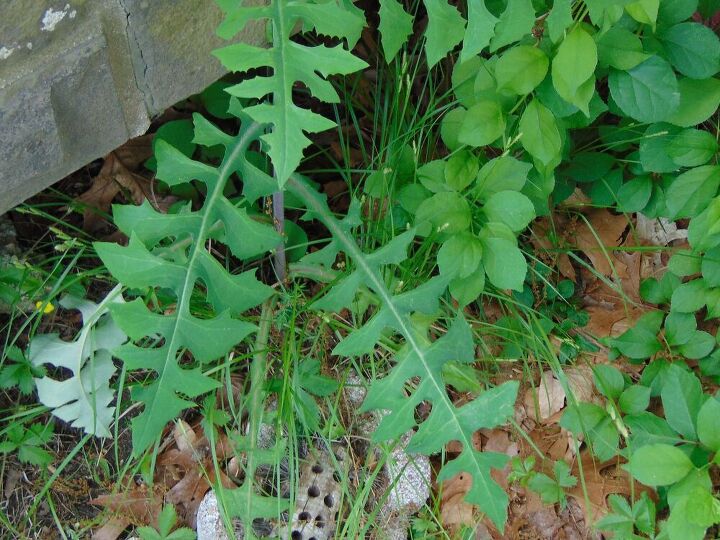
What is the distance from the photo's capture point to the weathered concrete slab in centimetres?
145

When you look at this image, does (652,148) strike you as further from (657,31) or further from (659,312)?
(659,312)

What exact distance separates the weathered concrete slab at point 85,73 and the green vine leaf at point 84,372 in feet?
1.37

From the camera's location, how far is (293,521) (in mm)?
1837

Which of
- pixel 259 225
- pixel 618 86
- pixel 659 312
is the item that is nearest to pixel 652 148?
pixel 618 86

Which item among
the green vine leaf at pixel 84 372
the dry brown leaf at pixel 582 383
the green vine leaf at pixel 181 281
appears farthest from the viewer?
the dry brown leaf at pixel 582 383

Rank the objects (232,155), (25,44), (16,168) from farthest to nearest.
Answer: (232,155)
(16,168)
(25,44)

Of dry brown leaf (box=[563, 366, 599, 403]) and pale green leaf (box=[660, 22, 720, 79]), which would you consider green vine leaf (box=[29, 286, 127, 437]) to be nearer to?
dry brown leaf (box=[563, 366, 599, 403])

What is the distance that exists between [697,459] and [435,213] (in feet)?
2.82

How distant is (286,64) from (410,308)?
0.61 metres

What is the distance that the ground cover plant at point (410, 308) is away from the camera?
1547mm

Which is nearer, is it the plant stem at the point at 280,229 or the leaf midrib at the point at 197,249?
the leaf midrib at the point at 197,249

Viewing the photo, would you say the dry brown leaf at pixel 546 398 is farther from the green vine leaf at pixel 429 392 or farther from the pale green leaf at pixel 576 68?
the pale green leaf at pixel 576 68

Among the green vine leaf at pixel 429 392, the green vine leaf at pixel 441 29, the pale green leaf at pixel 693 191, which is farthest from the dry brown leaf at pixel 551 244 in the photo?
the green vine leaf at pixel 441 29

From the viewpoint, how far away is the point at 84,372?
6.36 feet
